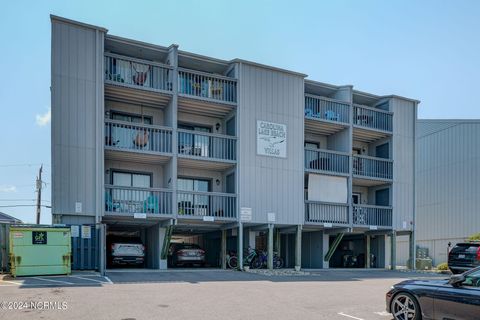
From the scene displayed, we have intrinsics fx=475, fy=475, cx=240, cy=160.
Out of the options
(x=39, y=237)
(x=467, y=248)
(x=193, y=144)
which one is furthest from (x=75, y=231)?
(x=467, y=248)

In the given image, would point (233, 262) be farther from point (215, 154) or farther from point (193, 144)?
point (193, 144)

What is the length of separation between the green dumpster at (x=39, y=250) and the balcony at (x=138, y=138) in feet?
15.5

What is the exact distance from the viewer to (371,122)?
84.3 feet

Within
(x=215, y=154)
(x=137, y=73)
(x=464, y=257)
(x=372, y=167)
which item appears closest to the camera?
(x=464, y=257)

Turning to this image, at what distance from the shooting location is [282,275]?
60.2 feet

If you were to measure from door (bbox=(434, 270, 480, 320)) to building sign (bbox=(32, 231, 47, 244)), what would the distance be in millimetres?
11517

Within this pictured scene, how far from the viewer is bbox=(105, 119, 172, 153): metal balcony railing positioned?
61.9ft

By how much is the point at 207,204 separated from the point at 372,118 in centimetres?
1096

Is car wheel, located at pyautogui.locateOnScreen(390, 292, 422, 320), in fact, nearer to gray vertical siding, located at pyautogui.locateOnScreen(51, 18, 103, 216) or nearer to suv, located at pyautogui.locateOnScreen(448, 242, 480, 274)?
suv, located at pyautogui.locateOnScreen(448, 242, 480, 274)

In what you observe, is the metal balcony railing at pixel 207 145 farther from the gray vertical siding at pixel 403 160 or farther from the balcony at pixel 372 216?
the gray vertical siding at pixel 403 160

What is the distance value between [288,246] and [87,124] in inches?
507

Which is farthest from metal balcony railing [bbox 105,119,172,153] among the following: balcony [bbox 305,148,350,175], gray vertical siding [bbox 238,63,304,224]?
balcony [bbox 305,148,350,175]

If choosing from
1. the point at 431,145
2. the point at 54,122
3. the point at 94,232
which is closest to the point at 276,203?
the point at 94,232

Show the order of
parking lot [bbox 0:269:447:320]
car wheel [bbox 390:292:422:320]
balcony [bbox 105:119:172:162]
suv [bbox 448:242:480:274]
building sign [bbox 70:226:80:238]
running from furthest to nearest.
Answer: balcony [bbox 105:119:172:162]
suv [bbox 448:242:480:274]
building sign [bbox 70:226:80:238]
parking lot [bbox 0:269:447:320]
car wheel [bbox 390:292:422:320]
